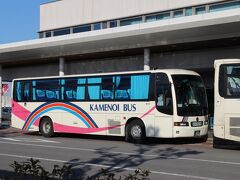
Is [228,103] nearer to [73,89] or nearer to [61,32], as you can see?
[73,89]

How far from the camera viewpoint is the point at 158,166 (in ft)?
37.0

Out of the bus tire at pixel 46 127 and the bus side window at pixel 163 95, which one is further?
the bus tire at pixel 46 127

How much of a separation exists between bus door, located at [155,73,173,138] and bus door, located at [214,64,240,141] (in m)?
2.22

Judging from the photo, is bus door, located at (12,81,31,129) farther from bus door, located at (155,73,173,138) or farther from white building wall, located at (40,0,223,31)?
white building wall, located at (40,0,223,31)

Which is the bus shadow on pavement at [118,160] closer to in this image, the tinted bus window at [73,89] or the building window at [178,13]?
the tinted bus window at [73,89]

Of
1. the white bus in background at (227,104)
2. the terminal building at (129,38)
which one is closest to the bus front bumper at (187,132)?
the white bus in background at (227,104)

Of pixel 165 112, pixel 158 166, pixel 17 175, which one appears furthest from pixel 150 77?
pixel 17 175

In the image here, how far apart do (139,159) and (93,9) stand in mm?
24861

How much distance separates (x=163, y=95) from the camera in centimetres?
1711

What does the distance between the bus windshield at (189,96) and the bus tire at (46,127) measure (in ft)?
24.3

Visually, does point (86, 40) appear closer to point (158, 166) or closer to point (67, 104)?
point (67, 104)

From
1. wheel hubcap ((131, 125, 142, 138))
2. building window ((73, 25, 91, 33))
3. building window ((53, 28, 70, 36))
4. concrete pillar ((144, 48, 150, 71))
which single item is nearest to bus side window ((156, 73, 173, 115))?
wheel hubcap ((131, 125, 142, 138))

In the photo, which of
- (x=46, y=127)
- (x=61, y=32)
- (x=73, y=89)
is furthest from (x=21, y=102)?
(x=61, y=32)

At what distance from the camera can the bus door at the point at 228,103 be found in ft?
48.5
